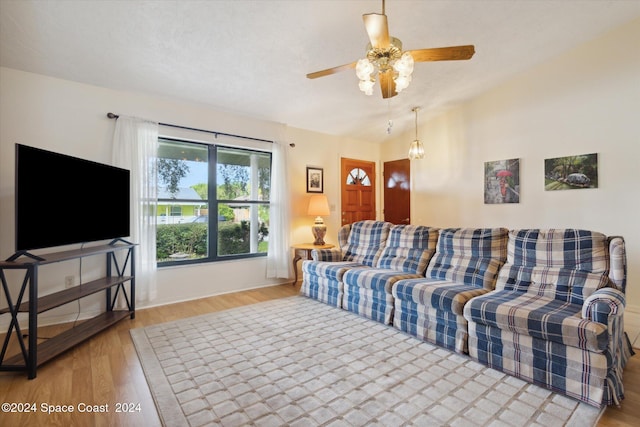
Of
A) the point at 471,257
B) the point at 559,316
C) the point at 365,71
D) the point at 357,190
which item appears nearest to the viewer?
the point at 559,316

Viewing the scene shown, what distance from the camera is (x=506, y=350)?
6.97 ft

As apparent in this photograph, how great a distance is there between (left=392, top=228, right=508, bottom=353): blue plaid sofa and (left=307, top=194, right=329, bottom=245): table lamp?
188cm

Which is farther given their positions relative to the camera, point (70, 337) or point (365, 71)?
point (70, 337)

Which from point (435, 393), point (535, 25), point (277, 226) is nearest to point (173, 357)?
point (435, 393)

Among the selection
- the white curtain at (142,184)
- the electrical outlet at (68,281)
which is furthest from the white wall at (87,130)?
the white curtain at (142,184)

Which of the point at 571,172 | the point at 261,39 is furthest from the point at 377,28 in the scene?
the point at 571,172

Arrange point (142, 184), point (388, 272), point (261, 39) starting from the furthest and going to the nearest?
point (142, 184)
point (388, 272)
point (261, 39)

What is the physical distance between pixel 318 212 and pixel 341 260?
897 mm

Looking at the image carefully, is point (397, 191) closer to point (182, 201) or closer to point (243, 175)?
point (243, 175)

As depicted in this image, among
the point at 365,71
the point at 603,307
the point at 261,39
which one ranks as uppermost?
the point at 261,39

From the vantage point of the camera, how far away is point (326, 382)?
2.02 m

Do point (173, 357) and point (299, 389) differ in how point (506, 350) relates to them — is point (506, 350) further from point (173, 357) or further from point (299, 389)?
point (173, 357)

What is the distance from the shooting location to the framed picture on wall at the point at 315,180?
5047 mm

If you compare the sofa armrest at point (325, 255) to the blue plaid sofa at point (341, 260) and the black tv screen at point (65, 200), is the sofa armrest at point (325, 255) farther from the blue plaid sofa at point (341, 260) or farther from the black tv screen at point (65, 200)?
the black tv screen at point (65, 200)
